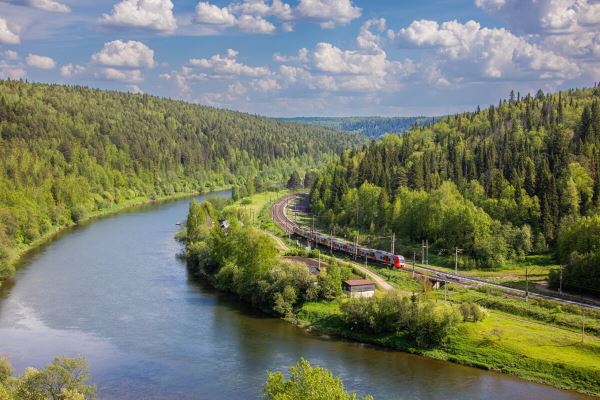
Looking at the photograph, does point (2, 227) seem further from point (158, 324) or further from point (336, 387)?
point (336, 387)

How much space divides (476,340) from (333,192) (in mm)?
72055

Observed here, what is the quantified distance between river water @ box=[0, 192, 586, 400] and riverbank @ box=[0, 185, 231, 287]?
8.50 metres

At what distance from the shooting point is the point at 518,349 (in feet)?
162

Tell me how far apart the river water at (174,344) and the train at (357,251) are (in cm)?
2180

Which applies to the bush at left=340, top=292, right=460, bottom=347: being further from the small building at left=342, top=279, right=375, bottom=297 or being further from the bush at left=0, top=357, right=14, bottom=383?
the bush at left=0, top=357, right=14, bottom=383

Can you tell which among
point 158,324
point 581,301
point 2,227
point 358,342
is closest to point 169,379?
point 158,324

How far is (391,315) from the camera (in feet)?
179

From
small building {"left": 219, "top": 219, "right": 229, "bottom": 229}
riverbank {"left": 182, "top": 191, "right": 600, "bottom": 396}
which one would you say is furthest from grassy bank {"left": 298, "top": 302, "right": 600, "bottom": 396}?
small building {"left": 219, "top": 219, "right": 229, "bottom": 229}

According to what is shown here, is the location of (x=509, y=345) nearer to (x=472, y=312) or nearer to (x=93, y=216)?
(x=472, y=312)

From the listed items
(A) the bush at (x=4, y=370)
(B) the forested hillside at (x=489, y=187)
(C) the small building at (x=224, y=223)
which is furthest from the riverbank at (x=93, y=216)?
(B) the forested hillside at (x=489, y=187)

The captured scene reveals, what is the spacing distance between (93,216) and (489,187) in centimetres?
8002

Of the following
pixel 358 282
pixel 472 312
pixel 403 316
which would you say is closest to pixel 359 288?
pixel 358 282

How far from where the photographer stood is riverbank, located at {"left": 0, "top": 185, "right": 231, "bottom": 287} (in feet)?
288

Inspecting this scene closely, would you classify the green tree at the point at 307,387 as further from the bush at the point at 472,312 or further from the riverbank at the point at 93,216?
the riverbank at the point at 93,216
